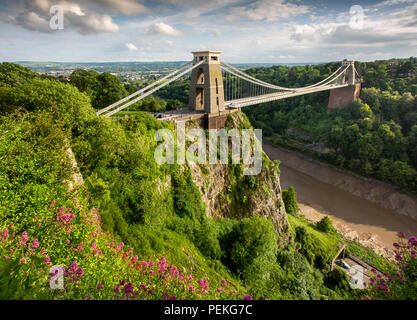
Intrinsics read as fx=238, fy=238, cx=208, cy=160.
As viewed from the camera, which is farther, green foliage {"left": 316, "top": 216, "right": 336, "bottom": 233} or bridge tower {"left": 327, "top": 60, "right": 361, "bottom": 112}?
bridge tower {"left": 327, "top": 60, "right": 361, "bottom": 112}

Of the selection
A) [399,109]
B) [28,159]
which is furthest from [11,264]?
[399,109]

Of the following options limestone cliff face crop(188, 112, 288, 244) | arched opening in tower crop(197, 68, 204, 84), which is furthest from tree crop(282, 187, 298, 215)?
arched opening in tower crop(197, 68, 204, 84)

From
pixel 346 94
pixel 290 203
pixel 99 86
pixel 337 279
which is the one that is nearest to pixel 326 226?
pixel 290 203

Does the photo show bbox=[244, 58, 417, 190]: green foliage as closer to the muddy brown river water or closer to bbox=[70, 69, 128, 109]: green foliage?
the muddy brown river water

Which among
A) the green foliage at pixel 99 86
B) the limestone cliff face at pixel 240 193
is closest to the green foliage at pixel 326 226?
A: the limestone cliff face at pixel 240 193

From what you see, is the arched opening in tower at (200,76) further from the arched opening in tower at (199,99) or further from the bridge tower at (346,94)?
the bridge tower at (346,94)
